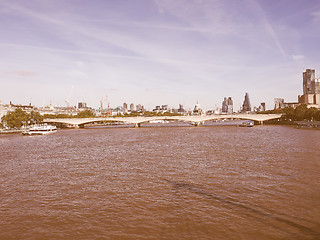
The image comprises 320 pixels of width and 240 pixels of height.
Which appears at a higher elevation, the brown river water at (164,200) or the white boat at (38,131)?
the white boat at (38,131)

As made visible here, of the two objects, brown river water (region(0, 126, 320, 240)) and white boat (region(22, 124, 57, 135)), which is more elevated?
white boat (region(22, 124, 57, 135))

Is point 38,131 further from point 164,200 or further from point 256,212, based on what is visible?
point 256,212

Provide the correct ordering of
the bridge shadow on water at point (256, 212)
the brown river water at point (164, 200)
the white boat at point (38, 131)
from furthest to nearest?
the white boat at point (38, 131) < the brown river water at point (164, 200) < the bridge shadow on water at point (256, 212)

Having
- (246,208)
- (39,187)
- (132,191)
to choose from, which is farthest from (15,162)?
(246,208)

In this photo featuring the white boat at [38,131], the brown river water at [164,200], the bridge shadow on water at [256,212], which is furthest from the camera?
the white boat at [38,131]

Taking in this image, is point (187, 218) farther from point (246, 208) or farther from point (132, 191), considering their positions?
point (132, 191)

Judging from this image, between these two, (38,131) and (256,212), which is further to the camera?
(38,131)

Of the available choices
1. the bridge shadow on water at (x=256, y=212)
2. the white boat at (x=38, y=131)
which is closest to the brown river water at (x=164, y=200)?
the bridge shadow on water at (x=256, y=212)

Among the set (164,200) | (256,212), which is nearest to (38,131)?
(164,200)

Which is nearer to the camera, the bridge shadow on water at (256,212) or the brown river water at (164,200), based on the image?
the bridge shadow on water at (256,212)

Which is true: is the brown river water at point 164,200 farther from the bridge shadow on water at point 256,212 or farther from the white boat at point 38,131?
the white boat at point 38,131

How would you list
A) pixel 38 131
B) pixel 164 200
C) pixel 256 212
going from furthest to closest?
pixel 38 131 → pixel 164 200 → pixel 256 212

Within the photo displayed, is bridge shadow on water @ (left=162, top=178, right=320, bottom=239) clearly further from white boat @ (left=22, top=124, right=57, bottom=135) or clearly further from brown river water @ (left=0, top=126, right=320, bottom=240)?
white boat @ (left=22, top=124, right=57, bottom=135)

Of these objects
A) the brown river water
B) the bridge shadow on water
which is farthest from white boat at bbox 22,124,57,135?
the bridge shadow on water
